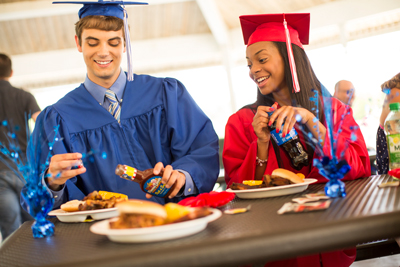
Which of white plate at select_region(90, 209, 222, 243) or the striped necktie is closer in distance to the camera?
white plate at select_region(90, 209, 222, 243)

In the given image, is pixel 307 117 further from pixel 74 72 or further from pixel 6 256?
pixel 74 72

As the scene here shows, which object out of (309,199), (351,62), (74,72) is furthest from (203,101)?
(309,199)

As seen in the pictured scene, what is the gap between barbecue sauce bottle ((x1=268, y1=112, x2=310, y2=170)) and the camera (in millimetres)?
1422

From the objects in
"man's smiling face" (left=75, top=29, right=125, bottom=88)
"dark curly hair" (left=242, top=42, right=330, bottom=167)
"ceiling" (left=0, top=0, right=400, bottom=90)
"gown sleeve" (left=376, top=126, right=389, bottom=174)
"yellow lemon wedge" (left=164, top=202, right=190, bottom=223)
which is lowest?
"gown sleeve" (left=376, top=126, right=389, bottom=174)

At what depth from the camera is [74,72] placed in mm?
9766

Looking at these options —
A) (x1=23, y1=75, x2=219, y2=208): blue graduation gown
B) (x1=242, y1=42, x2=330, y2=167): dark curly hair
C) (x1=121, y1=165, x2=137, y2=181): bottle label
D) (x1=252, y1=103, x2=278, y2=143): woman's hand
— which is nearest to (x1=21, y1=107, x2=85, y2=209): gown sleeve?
(x1=23, y1=75, x2=219, y2=208): blue graduation gown

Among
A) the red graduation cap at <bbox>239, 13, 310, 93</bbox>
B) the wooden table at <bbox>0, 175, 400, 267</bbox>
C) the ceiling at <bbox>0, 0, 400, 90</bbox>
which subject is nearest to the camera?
the wooden table at <bbox>0, 175, 400, 267</bbox>

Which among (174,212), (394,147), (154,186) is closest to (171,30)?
(394,147)

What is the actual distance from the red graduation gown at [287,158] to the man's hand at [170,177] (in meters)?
0.39

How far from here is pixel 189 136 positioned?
1827 millimetres

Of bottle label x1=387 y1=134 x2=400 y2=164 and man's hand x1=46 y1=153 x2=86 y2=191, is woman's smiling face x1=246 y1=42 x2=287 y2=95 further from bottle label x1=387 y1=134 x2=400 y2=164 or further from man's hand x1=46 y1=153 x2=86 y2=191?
man's hand x1=46 y1=153 x2=86 y2=191

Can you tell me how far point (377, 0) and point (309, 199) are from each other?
25.4ft

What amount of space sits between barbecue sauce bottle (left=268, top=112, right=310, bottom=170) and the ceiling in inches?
266

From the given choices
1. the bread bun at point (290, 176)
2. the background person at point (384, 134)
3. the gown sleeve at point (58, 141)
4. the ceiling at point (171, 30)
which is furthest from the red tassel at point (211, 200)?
the ceiling at point (171, 30)
